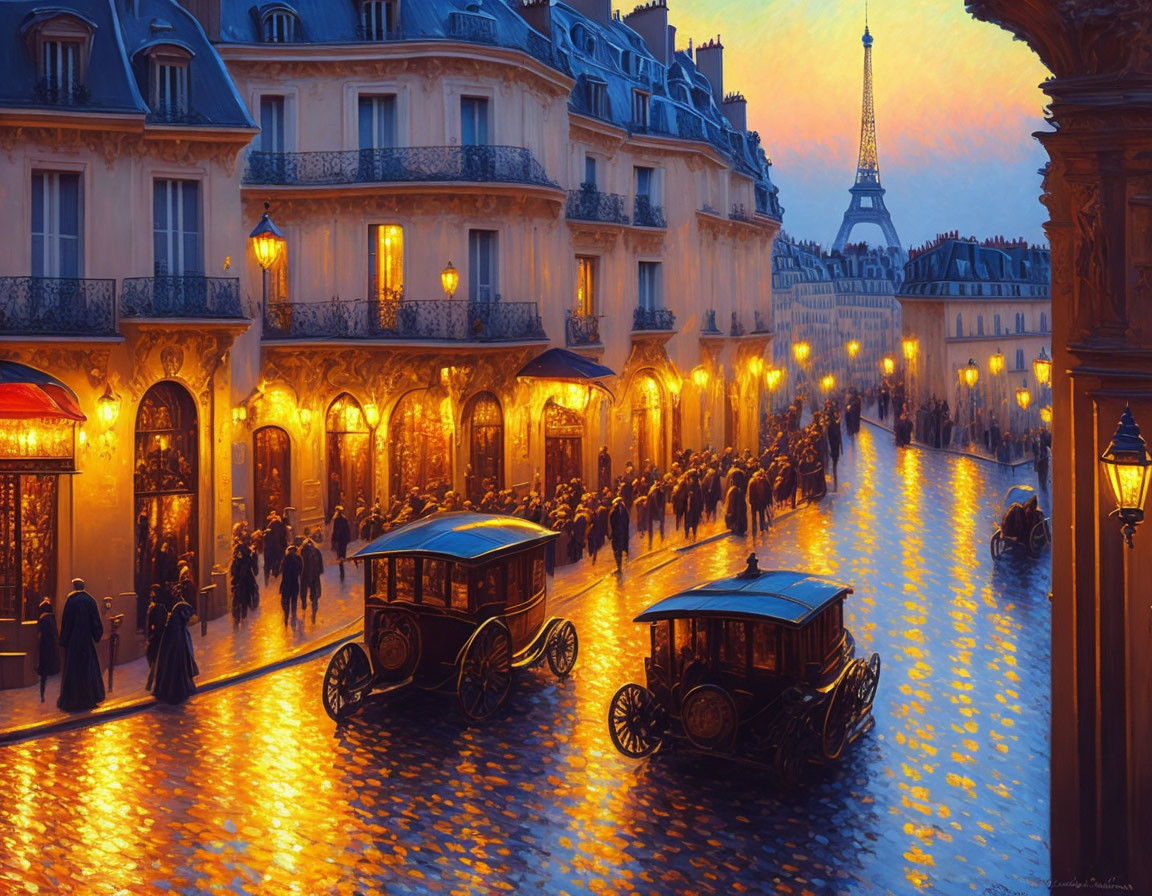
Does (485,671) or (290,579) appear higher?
(290,579)

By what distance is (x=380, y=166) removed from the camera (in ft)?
99.0

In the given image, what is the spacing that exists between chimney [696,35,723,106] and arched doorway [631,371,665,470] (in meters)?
17.6

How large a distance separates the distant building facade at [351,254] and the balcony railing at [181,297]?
0.04 metres

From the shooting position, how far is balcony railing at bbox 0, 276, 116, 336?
19.9 metres

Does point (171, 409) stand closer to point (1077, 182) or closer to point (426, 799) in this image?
point (426, 799)

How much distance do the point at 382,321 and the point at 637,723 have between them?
17.1 metres

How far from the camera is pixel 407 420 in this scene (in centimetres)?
3114

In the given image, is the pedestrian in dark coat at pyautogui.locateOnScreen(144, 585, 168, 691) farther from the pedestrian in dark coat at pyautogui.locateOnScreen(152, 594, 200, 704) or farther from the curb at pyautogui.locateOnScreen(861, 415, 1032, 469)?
the curb at pyautogui.locateOnScreen(861, 415, 1032, 469)

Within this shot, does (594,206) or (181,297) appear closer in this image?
(181,297)

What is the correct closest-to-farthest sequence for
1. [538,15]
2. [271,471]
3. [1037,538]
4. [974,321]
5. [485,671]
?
[485,671], [1037,538], [271,471], [538,15], [974,321]

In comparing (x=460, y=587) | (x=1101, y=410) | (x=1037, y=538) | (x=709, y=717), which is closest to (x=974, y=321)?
(x=1037, y=538)

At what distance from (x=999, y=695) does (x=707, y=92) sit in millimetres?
32609

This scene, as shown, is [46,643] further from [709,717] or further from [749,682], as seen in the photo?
[749,682]

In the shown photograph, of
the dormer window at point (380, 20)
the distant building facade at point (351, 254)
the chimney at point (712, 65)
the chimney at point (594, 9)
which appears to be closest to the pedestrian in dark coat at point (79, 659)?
the distant building facade at point (351, 254)
